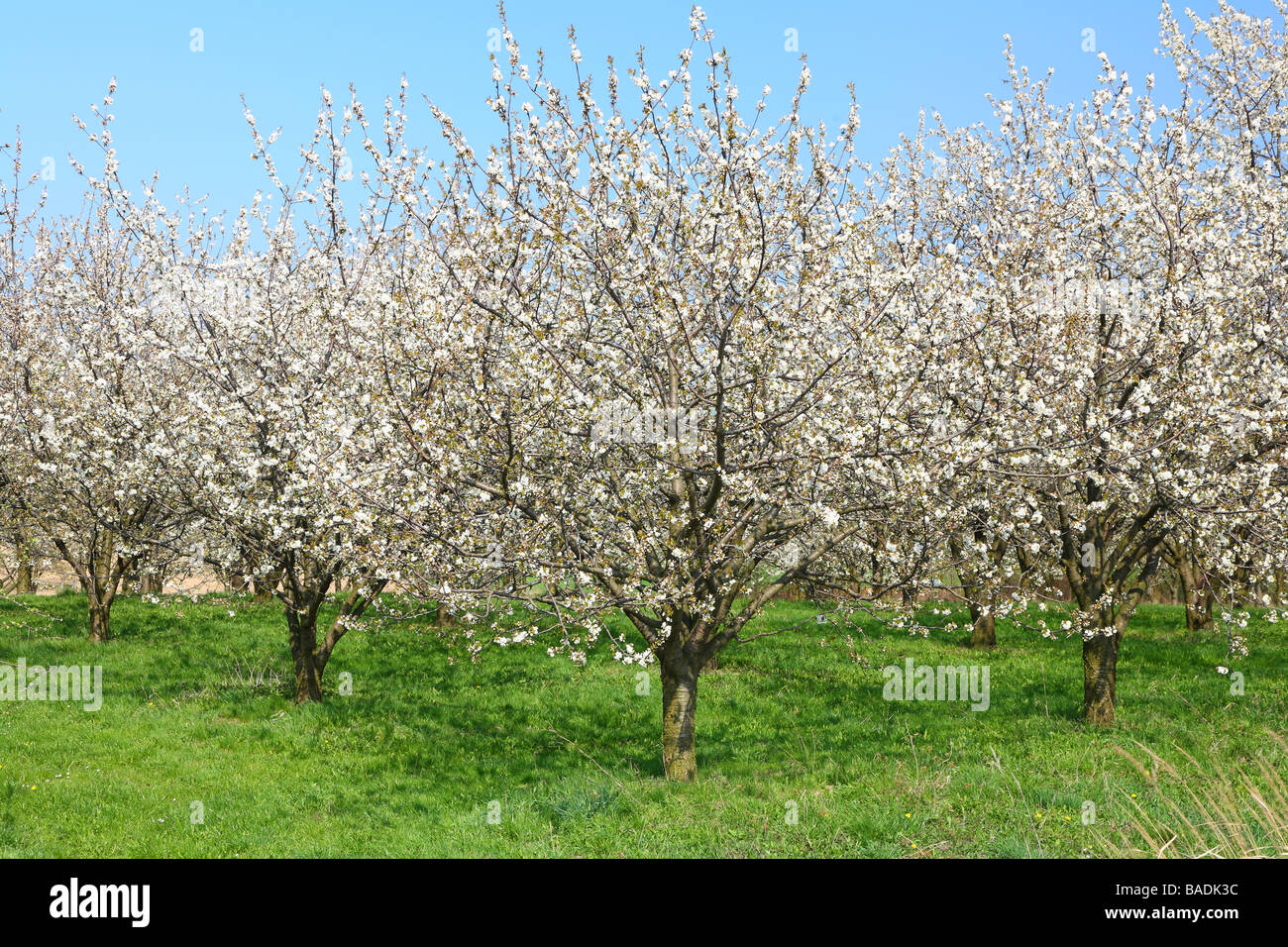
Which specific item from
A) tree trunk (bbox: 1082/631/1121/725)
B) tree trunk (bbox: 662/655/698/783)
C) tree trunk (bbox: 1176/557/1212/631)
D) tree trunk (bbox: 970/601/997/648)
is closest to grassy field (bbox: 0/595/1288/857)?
tree trunk (bbox: 662/655/698/783)

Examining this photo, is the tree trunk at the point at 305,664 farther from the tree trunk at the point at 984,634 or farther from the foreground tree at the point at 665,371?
the tree trunk at the point at 984,634

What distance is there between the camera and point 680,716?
11.5 meters

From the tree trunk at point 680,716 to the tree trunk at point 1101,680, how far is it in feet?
20.2

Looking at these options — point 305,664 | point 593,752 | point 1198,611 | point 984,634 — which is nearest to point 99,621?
point 305,664

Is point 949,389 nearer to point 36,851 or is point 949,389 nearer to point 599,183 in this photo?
point 599,183

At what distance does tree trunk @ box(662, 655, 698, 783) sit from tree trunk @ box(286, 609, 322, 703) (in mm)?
7184

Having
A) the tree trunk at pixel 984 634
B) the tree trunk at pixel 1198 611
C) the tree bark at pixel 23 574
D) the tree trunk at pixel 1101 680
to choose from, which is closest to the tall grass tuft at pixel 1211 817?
the tree trunk at pixel 1101 680

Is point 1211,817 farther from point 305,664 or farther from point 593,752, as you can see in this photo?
point 305,664

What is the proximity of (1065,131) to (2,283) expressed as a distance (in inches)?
910

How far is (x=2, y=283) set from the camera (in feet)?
73.0

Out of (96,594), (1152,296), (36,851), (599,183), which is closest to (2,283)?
(96,594)

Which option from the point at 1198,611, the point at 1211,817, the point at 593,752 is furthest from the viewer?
the point at 1198,611

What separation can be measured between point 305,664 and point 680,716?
7653 millimetres

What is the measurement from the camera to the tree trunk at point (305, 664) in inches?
620
